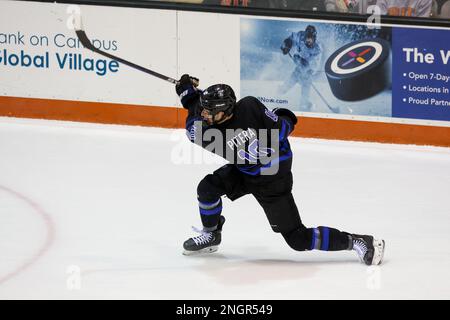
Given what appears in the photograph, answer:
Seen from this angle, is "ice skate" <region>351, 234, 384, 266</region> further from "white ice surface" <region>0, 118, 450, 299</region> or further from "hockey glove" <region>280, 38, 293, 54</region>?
"hockey glove" <region>280, 38, 293, 54</region>

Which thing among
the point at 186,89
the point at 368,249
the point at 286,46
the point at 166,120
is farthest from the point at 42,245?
the point at 286,46

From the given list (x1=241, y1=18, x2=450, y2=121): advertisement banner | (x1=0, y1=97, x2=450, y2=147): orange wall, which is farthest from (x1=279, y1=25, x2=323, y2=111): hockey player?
(x1=0, y1=97, x2=450, y2=147): orange wall

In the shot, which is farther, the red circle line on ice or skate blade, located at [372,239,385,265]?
skate blade, located at [372,239,385,265]

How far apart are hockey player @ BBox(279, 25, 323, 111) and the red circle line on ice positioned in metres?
2.42

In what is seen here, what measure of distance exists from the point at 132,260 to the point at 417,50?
333 centimetres

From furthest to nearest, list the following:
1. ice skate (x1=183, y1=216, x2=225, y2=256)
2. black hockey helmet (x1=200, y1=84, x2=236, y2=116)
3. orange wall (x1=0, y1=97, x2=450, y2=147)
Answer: orange wall (x1=0, y1=97, x2=450, y2=147) < ice skate (x1=183, y1=216, x2=225, y2=256) < black hockey helmet (x1=200, y1=84, x2=236, y2=116)

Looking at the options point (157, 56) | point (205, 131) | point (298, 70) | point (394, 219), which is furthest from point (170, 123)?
point (205, 131)

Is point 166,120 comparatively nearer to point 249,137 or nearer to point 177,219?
point 177,219

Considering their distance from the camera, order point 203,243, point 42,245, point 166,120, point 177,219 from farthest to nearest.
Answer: point 166,120, point 177,219, point 42,245, point 203,243

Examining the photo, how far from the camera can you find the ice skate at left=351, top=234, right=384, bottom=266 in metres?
Answer: 4.81

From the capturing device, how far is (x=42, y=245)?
5.13 meters

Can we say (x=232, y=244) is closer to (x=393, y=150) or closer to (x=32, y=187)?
(x=32, y=187)

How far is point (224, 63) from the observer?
7.57 m

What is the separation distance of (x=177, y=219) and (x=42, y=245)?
0.90 metres
